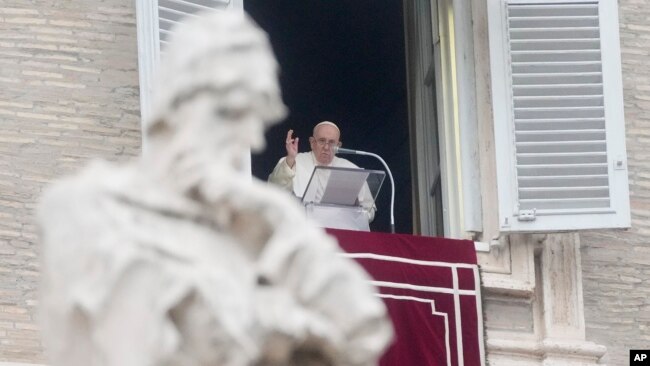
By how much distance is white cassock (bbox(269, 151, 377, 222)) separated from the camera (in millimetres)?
18625

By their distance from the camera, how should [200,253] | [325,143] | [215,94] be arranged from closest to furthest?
[200,253]
[215,94]
[325,143]

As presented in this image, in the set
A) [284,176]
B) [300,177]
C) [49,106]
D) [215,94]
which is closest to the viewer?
[215,94]

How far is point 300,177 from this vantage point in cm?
1911

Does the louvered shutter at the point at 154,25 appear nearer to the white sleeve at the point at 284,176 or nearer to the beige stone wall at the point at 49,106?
the beige stone wall at the point at 49,106

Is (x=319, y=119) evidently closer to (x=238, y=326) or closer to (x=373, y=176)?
(x=373, y=176)

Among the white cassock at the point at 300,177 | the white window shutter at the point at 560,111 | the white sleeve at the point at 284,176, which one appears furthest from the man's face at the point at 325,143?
the white window shutter at the point at 560,111

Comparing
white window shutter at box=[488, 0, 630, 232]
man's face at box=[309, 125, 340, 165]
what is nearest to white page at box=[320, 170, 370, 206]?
white window shutter at box=[488, 0, 630, 232]

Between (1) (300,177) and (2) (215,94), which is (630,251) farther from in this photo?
(2) (215,94)

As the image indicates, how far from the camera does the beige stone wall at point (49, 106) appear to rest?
1767 centimetres

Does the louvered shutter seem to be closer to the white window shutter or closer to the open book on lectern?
the open book on lectern

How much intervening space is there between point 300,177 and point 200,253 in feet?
35.9

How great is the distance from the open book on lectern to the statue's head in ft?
31.2

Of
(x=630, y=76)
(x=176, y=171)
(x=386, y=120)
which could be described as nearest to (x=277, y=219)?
(x=176, y=171)

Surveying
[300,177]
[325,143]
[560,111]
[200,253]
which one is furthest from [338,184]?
[200,253]
